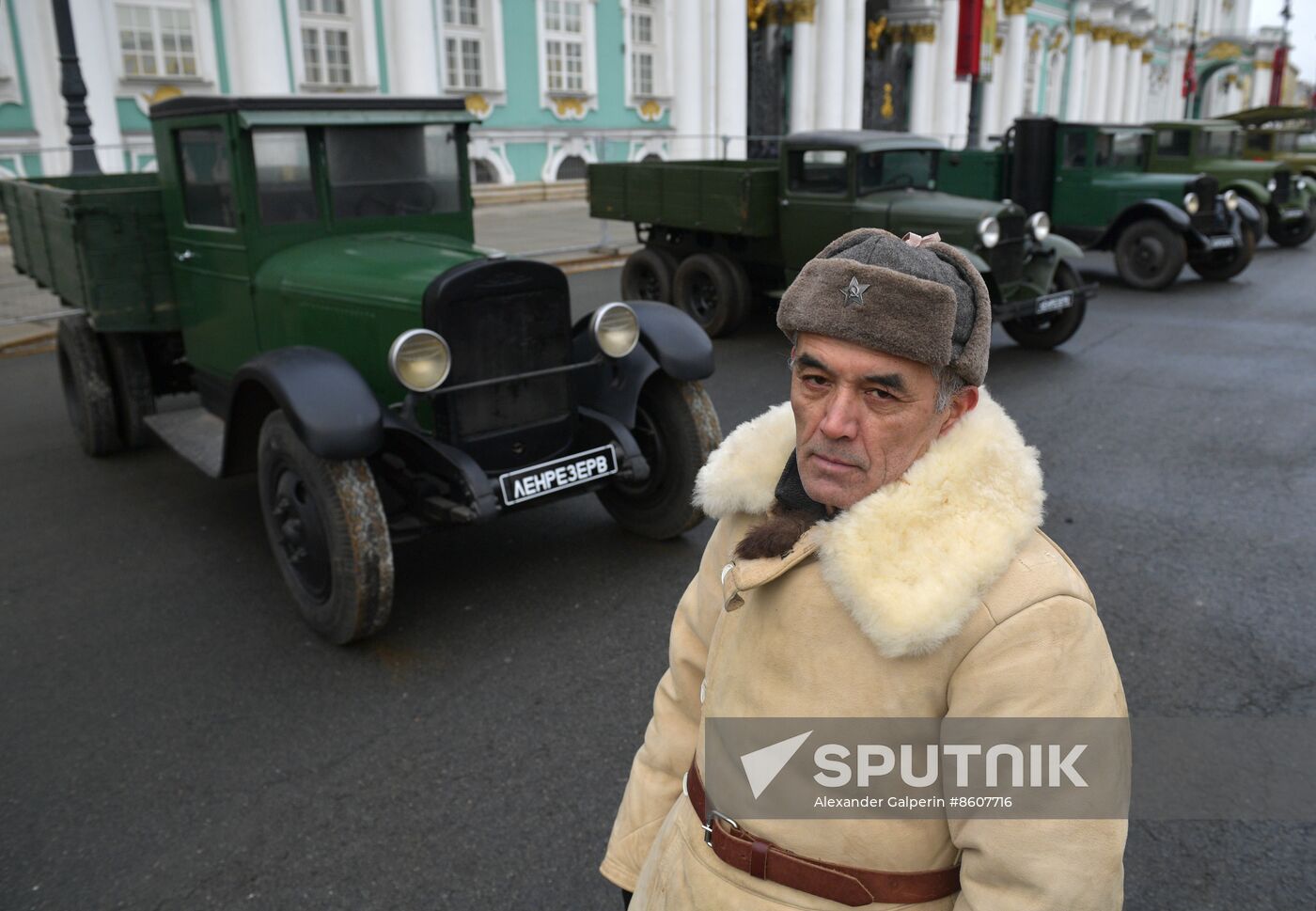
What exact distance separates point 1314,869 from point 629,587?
262cm

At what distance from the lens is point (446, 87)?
20328 mm

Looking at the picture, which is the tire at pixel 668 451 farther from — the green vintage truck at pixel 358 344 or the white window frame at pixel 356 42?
the white window frame at pixel 356 42

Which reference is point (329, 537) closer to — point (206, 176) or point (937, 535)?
point (206, 176)

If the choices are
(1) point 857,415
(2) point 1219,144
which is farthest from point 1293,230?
(1) point 857,415

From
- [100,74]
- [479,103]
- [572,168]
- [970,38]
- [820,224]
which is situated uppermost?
[970,38]

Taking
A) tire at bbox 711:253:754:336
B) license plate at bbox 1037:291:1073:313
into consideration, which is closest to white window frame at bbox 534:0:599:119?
tire at bbox 711:253:754:336

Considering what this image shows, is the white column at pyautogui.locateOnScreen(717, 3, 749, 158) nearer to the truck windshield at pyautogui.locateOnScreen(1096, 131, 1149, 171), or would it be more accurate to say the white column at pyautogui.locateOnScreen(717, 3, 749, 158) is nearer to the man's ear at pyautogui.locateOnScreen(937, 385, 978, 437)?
the truck windshield at pyautogui.locateOnScreen(1096, 131, 1149, 171)

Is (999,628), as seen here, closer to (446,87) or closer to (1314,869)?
(1314,869)

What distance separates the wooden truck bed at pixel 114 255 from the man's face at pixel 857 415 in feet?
17.2

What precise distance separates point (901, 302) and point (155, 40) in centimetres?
1841

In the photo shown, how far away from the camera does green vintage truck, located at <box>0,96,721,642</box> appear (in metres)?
4.02

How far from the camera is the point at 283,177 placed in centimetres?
500

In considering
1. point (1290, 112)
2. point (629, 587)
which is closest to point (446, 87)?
point (1290, 112)

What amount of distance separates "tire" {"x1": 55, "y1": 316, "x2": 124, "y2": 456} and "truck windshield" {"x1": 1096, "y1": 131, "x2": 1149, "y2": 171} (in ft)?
37.5
